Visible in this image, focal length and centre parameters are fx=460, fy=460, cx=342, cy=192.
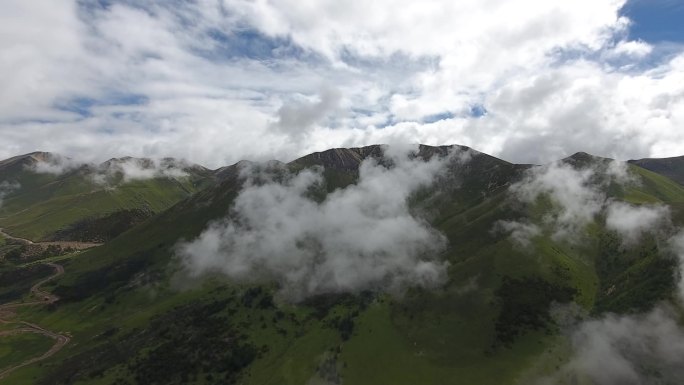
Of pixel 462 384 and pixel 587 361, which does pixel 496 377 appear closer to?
pixel 462 384

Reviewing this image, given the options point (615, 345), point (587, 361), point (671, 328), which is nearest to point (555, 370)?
point (587, 361)

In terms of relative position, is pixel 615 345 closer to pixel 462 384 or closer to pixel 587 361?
pixel 587 361

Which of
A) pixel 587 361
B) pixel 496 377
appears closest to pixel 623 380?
pixel 587 361

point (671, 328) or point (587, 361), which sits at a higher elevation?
point (671, 328)

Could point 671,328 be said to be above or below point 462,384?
above

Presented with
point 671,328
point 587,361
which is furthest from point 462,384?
point 671,328

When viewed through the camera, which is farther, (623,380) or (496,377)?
(496,377)

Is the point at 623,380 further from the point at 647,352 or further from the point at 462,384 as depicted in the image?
the point at 462,384

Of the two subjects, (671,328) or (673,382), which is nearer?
(673,382)
